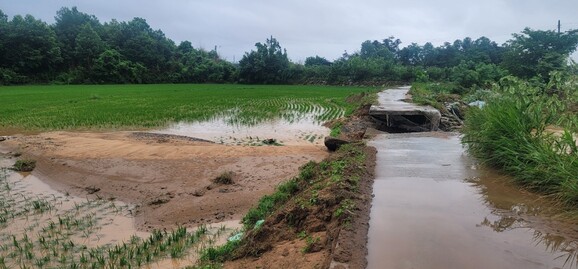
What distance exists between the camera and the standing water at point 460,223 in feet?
10.0

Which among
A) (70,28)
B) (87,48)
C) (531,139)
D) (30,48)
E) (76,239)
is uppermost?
(70,28)

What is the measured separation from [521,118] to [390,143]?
2683mm

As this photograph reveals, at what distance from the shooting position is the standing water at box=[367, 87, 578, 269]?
305 centimetres

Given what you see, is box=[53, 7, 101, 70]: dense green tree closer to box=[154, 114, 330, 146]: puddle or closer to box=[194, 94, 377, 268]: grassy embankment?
box=[154, 114, 330, 146]: puddle

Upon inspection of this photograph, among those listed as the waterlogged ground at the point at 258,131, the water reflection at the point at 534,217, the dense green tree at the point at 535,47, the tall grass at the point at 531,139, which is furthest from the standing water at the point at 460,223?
the dense green tree at the point at 535,47

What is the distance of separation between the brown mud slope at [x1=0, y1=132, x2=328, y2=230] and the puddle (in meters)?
1.27

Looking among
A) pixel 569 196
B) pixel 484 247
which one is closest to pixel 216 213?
pixel 484 247

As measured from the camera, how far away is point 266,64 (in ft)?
163

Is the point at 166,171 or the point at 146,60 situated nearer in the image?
the point at 166,171

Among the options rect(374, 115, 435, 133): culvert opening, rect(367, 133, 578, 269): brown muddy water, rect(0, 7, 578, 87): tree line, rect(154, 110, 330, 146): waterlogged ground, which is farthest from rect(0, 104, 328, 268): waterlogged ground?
rect(0, 7, 578, 87): tree line

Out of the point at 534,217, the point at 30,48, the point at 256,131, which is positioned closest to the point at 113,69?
the point at 30,48

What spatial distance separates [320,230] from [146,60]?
2078 inches

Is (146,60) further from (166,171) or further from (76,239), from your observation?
(76,239)

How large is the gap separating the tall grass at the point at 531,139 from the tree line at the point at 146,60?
112 ft
